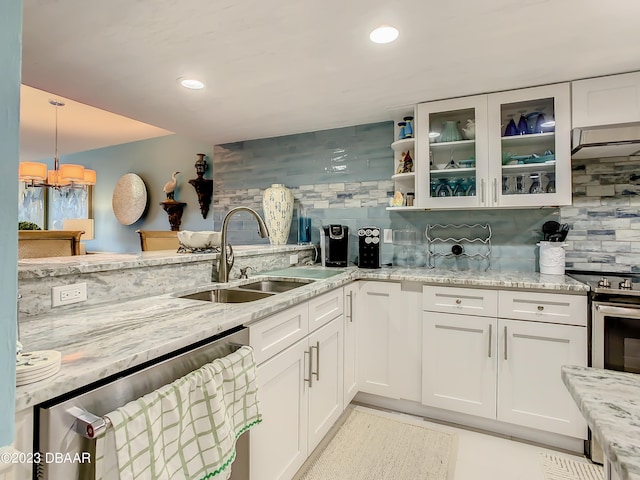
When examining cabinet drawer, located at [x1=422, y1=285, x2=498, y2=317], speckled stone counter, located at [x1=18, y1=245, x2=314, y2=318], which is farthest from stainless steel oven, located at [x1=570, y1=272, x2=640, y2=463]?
speckled stone counter, located at [x1=18, y1=245, x2=314, y2=318]

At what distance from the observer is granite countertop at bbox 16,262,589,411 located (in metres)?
0.76

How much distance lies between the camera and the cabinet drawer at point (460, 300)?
2078 millimetres

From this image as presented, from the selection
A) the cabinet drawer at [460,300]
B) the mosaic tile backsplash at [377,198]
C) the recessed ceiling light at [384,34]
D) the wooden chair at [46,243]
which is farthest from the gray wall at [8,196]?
the mosaic tile backsplash at [377,198]

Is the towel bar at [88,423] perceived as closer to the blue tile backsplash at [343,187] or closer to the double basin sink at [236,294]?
the double basin sink at [236,294]

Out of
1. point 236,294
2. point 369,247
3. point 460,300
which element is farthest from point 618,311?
point 236,294

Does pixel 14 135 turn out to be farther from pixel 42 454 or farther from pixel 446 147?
pixel 446 147

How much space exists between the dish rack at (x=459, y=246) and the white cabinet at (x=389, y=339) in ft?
1.92

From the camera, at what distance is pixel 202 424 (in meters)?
0.97

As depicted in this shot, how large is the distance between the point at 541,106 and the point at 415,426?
88.6 inches

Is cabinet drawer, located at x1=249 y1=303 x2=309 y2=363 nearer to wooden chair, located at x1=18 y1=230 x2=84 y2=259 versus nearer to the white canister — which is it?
the white canister

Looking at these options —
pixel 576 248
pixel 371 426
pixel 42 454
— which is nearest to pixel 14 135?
pixel 42 454

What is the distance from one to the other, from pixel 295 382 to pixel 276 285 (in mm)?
728

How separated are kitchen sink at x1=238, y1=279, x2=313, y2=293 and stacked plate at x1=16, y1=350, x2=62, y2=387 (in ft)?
4.36

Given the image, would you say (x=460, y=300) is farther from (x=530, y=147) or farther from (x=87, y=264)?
(x=87, y=264)
